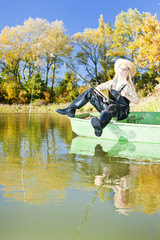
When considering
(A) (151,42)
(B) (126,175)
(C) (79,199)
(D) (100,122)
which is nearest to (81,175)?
(B) (126,175)

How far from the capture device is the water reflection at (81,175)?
2.26m

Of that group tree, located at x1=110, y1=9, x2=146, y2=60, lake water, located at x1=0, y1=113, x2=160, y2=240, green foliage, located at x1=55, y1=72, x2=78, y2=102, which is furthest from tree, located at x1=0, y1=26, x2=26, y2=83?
lake water, located at x1=0, y1=113, x2=160, y2=240

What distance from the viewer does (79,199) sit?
2.25m

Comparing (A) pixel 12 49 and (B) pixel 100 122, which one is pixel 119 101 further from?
(A) pixel 12 49

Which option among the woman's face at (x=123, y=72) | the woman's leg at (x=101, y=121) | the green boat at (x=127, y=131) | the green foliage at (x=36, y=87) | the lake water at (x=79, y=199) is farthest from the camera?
the green foliage at (x=36, y=87)

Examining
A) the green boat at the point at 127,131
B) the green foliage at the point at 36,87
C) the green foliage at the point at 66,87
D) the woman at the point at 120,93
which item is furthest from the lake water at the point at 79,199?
the green foliage at the point at 66,87

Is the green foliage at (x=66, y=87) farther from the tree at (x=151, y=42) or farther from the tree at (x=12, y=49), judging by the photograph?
the tree at (x=151, y=42)

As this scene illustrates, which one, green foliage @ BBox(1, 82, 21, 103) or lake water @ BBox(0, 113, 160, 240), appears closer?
lake water @ BBox(0, 113, 160, 240)

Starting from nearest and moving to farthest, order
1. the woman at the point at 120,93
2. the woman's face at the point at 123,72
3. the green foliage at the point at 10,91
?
the woman at the point at 120,93 → the woman's face at the point at 123,72 → the green foliage at the point at 10,91

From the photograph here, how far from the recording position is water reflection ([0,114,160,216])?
226 centimetres

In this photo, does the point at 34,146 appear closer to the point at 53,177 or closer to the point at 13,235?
the point at 53,177

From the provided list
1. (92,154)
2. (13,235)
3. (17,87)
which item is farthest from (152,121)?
(17,87)

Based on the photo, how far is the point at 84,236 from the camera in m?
1.66

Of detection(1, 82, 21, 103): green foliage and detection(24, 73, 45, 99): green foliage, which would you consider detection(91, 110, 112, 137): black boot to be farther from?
detection(1, 82, 21, 103): green foliage
